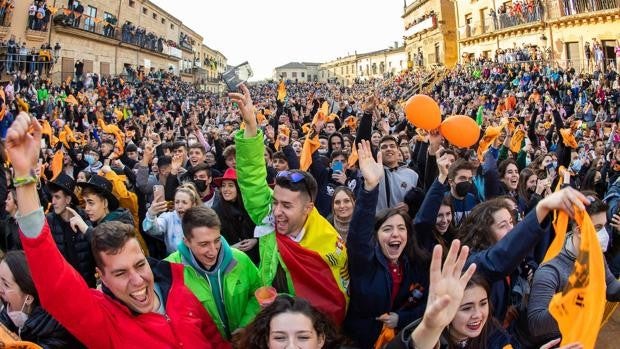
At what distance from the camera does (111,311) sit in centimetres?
221

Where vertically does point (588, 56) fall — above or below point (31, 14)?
below

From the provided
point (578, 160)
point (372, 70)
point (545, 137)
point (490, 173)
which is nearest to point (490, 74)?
point (545, 137)

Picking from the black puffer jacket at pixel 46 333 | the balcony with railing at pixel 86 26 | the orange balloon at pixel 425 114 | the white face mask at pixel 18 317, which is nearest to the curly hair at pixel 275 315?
the black puffer jacket at pixel 46 333

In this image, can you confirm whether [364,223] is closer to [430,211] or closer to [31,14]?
[430,211]

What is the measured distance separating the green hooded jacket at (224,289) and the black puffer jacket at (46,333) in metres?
0.63

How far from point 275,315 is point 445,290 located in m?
0.80

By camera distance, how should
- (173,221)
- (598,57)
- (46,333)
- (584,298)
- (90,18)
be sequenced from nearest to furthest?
(584,298) → (46,333) → (173,221) → (598,57) → (90,18)

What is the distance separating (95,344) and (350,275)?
1.46 meters

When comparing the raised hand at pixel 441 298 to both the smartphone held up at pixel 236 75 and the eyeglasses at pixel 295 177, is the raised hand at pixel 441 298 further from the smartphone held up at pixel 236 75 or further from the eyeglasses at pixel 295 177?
the smartphone held up at pixel 236 75

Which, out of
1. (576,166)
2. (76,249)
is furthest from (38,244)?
(576,166)

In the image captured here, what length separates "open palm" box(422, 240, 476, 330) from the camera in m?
1.89

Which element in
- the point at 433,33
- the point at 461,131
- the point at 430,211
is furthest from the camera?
the point at 433,33

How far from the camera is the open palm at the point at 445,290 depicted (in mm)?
1888

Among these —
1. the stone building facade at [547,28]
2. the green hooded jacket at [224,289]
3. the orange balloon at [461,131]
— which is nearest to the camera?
the green hooded jacket at [224,289]
